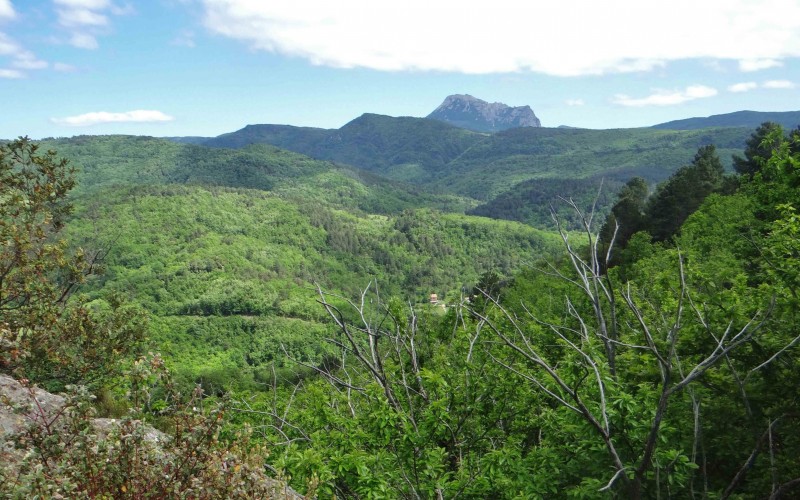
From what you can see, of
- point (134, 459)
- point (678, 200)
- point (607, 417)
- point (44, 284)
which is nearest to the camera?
point (134, 459)

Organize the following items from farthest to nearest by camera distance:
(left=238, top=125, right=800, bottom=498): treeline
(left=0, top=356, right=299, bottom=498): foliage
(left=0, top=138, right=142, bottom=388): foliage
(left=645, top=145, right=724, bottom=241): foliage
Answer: (left=645, top=145, right=724, bottom=241): foliage < (left=0, top=138, right=142, bottom=388): foliage < (left=238, top=125, right=800, bottom=498): treeline < (left=0, top=356, right=299, bottom=498): foliage

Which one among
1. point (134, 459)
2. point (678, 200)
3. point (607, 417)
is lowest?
point (607, 417)

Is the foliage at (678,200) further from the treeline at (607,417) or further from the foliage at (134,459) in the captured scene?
the foliage at (134,459)

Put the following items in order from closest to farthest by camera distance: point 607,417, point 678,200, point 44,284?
point 607,417 < point 44,284 < point 678,200

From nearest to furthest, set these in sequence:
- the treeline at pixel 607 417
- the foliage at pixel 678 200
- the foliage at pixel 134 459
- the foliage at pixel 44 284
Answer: the foliage at pixel 134 459 → the treeline at pixel 607 417 → the foliage at pixel 44 284 → the foliage at pixel 678 200

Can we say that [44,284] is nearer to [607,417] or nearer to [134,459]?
[134,459]

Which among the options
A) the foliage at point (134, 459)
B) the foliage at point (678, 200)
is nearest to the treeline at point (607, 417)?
the foliage at point (134, 459)

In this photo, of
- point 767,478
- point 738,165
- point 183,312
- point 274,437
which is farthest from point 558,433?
point 183,312

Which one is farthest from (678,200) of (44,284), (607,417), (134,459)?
(134,459)

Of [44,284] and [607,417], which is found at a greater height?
[44,284]

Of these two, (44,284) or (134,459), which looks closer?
(134,459)

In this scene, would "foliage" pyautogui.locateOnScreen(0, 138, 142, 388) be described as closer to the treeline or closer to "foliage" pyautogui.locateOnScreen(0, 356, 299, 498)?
the treeline

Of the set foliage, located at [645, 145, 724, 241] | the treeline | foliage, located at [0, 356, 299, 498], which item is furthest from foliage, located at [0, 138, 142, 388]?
foliage, located at [645, 145, 724, 241]

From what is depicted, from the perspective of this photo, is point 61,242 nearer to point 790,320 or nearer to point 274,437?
point 274,437
